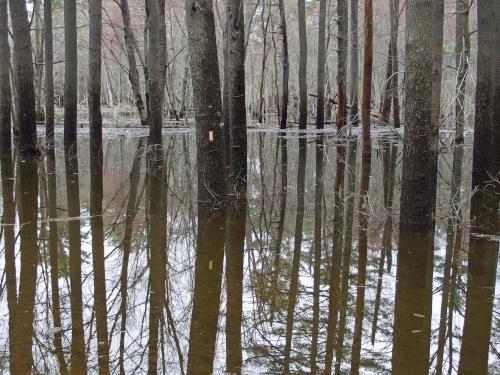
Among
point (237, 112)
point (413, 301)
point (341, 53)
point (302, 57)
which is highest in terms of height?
point (302, 57)

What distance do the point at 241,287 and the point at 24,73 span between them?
9.12 m

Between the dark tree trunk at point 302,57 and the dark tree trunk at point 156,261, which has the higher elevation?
the dark tree trunk at point 302,57

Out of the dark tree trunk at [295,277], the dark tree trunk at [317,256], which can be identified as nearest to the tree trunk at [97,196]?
the dark tree trunk at [295,277]

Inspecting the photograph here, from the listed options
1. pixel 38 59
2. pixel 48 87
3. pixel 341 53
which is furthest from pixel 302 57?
pixel 38 59

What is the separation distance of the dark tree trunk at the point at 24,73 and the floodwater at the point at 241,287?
165 inches

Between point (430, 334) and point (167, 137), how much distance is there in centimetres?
1716

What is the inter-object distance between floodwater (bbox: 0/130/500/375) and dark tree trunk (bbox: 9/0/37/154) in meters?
4.18

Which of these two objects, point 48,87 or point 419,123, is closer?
point 419,123

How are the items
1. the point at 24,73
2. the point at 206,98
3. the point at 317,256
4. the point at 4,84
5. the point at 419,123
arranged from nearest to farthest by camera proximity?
the point at 317,256 < the point at 419,123 < the point at 206,98 < the point at 24,73 < the point at 4,84

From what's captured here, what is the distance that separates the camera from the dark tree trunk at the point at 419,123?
215 inches

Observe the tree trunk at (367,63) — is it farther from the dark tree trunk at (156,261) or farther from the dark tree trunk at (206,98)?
the dark tree trunk at (206,98)

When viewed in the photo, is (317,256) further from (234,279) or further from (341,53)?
(341,53)

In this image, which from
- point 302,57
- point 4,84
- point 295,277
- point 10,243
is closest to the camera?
point 295,277

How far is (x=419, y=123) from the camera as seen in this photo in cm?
557
